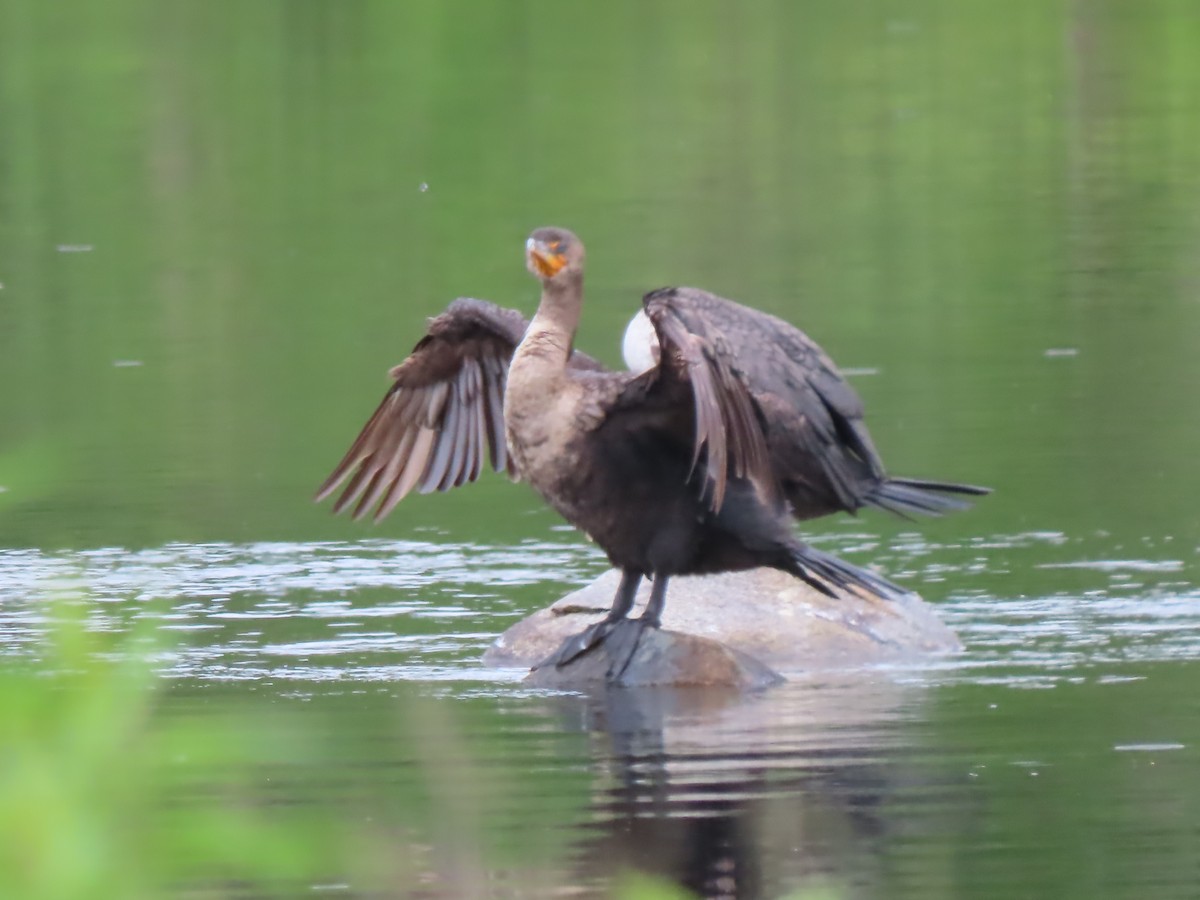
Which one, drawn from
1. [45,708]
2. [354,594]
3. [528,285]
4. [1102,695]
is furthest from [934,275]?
[45,708]

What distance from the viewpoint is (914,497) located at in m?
7.43

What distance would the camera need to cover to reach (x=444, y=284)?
15.2 meters

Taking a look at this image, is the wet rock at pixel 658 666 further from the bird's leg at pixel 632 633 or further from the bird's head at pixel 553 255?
the bird's head at pixel 553 255

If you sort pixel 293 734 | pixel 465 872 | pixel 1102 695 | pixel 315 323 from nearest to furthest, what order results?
pixel 293 734 < pixel 465 872 < pixel 1102 695 < pixel 315 323

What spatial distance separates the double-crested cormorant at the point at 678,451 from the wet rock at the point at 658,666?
0.08 feet

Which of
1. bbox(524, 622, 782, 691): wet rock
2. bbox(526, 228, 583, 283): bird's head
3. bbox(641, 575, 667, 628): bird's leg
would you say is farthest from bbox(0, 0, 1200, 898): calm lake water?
bbox(526, 228, 583, 283): bird's head

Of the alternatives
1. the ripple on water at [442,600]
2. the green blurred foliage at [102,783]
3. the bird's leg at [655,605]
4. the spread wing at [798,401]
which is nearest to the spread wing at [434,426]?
the ripple on water at [442,600]

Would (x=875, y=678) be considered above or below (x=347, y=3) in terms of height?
below

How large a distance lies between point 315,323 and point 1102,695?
7871mm

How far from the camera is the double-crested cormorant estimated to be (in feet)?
22.3

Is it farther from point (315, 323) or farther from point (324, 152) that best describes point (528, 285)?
point (324, 152)

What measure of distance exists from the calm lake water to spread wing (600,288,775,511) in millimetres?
638

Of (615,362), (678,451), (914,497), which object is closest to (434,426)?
(678,451)

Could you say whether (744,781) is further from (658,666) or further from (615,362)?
(615,362)
